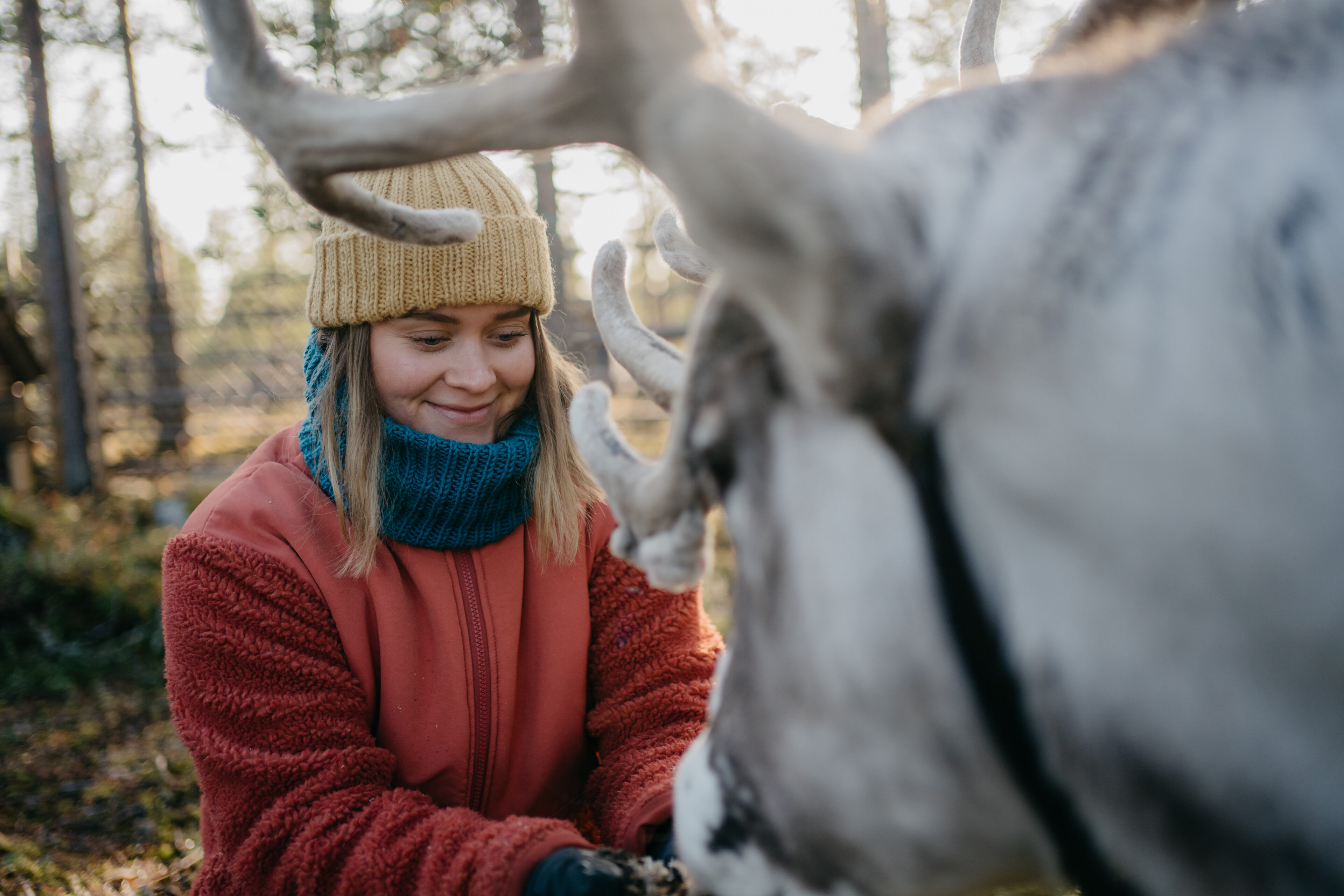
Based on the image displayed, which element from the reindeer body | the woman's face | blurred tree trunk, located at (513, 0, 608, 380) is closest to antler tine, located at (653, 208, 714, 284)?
the woman's face

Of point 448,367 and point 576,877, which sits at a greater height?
point 448,367

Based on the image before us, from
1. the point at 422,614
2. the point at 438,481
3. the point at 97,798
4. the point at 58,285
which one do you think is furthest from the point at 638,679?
the point at 58,285

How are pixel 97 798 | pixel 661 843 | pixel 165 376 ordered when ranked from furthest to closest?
pixel 165 376
pixel 97 798
pixel 661 843

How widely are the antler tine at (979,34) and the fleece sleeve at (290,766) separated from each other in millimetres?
1540

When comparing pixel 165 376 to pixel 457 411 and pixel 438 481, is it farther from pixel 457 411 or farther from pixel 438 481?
pixel 438 481

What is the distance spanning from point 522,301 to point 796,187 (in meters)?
1.33

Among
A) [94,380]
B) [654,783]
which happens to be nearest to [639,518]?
[654,783]

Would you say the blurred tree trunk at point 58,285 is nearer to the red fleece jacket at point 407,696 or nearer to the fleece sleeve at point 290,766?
the red fleece jacket at point 407,696

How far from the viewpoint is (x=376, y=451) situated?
6.02ft

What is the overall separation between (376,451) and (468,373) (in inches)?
10.1

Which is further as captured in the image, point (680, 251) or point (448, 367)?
point (448, 367)

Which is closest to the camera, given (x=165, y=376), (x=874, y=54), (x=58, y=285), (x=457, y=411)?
(x=457, y=411)

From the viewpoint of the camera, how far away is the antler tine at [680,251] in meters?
1.52

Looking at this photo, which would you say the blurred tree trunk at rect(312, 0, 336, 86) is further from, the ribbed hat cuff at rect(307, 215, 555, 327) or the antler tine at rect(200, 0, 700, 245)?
the antler tine at rect(200, 0, 700, 245)
